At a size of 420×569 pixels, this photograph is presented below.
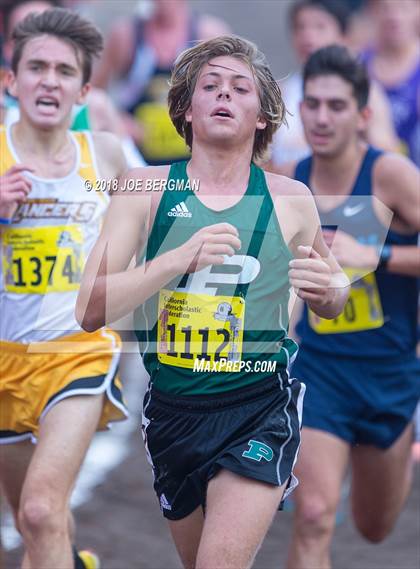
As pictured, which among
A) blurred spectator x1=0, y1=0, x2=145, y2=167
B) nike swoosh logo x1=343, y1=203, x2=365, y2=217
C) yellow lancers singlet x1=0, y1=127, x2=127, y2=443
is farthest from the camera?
blurred spectator x1=0, y1=0, x2=145, y2=167

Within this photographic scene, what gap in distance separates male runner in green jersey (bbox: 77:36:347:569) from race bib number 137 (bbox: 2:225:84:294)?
759 millimetres

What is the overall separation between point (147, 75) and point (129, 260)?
5233mm

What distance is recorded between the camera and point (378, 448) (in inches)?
215

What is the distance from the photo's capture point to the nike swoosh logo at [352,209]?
5477mm

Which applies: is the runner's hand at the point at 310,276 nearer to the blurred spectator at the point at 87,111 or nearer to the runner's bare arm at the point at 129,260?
the runner's bare arm at the point at 129,260

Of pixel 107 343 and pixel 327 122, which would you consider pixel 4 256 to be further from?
pixel 327 122

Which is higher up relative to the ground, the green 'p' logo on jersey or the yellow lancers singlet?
the yellow lancers singlet

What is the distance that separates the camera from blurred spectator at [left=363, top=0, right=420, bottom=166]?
857cm

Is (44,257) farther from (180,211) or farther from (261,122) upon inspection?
(261,122)

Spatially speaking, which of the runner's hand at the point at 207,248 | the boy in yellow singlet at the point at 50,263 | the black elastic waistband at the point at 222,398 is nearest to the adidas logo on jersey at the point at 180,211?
the runner's hand at the point at 207,248

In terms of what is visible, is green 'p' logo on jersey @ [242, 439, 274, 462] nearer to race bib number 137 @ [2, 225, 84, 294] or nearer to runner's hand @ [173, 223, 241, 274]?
runner's hand @ [173, 223, 241, 274]

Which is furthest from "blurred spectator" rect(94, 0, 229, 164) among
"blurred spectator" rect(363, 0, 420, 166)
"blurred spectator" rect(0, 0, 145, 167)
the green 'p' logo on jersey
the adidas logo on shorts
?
the green 'p' logo on jersey

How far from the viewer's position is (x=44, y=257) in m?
4.95

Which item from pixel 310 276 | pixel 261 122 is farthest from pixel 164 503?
pixel 261 122
